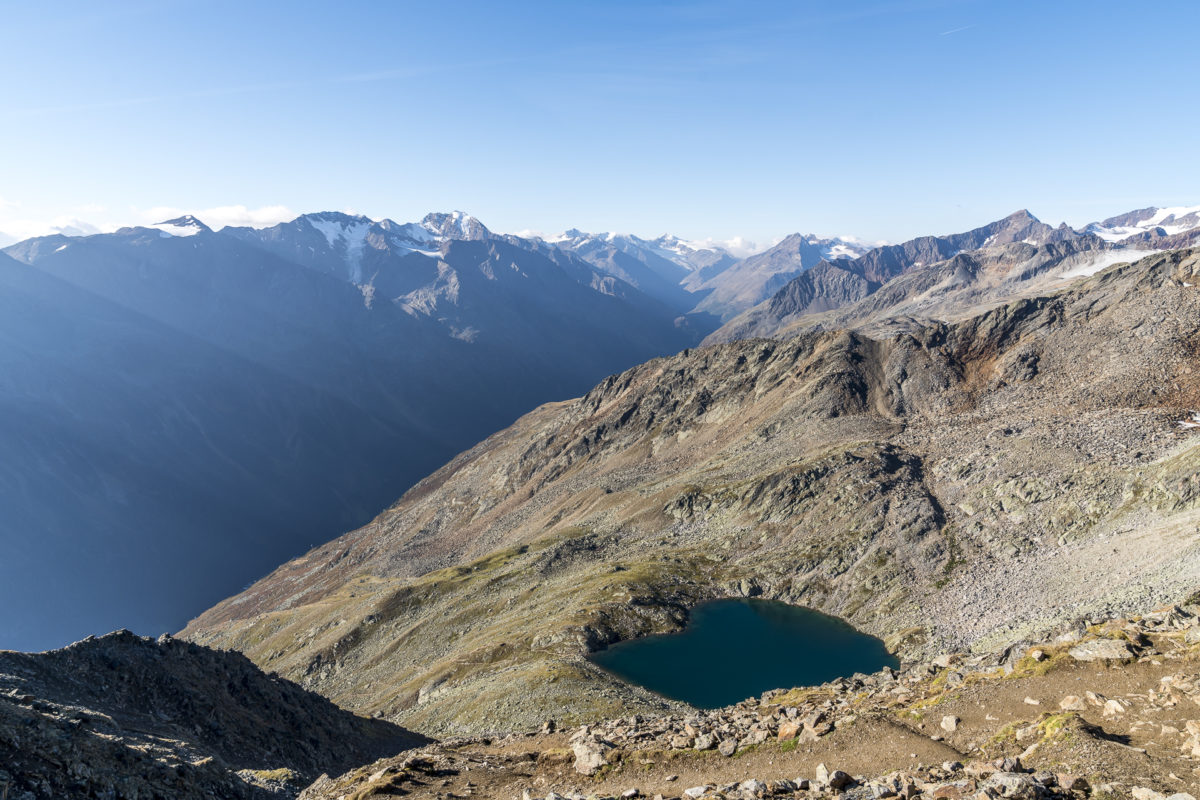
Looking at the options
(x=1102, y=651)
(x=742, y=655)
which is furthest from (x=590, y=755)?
(x=742, y=655)

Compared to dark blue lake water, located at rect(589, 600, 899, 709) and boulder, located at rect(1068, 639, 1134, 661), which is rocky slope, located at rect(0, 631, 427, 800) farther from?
boulder, located at rect(1068, 639, 1134, 661)

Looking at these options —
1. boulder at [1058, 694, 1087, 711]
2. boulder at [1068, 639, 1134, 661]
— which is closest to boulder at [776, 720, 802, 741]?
boulder at [1058, 694, 1087, 711]

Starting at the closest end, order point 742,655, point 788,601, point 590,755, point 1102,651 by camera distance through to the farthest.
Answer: point 1102,651 → point 590,755 → point 742,655 → point 788,601

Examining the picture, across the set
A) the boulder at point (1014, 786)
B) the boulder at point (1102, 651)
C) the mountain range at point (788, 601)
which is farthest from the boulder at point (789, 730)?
the boulder at point (1102, 651)

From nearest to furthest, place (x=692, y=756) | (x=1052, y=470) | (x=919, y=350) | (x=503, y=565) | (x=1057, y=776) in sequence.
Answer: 1. (x=1057, y=776)
2. (x=692, y=756)
3. (x=1052, y=470)
4. (x=503, y=565)
5. (x=919, y=350)

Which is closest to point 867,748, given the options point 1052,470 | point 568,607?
point 568,607

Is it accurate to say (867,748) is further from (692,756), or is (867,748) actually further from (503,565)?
(503,565)

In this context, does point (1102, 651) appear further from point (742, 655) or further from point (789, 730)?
point (742, 655)
